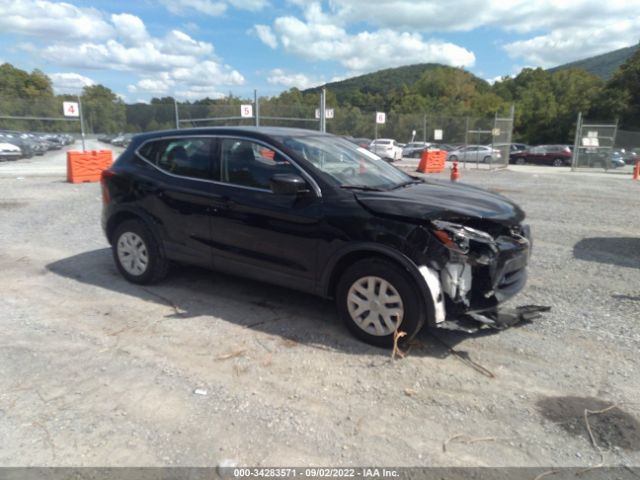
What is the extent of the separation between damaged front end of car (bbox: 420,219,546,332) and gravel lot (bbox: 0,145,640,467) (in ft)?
1.01

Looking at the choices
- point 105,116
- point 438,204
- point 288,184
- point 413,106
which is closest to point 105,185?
point 288,184

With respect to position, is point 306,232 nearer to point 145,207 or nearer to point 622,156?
point 145,207

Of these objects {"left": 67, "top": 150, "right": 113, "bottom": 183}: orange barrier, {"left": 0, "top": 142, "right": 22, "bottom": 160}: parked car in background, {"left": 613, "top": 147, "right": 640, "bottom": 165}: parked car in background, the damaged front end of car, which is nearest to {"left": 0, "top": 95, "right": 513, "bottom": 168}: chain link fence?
{"left": 0, "top": 142, "right": 22, "bottom": 160}: parked car in background

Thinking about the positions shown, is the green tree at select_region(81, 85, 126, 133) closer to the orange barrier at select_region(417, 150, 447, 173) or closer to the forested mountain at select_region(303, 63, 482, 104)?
the orange barrier at select_region(417, 150, 447, 173)

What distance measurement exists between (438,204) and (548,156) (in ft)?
114

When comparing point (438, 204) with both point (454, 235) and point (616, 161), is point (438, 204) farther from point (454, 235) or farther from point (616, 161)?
point (616, 161)

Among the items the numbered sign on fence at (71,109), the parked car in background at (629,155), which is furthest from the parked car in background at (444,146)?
the numbered sign on fence at (71,109)

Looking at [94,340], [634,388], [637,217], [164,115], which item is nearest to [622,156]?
[637,217]

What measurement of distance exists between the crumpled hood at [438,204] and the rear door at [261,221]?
549 millimetres

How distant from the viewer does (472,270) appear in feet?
12.7

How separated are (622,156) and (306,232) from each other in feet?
106

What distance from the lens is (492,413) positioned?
3.14 metres

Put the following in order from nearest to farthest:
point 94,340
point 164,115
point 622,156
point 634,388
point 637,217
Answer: point 634,388, point 94,340, point 637,217, point 164,115, point 622,156

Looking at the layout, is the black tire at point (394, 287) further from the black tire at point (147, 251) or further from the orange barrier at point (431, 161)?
the orange barrier at point (431, 161)
